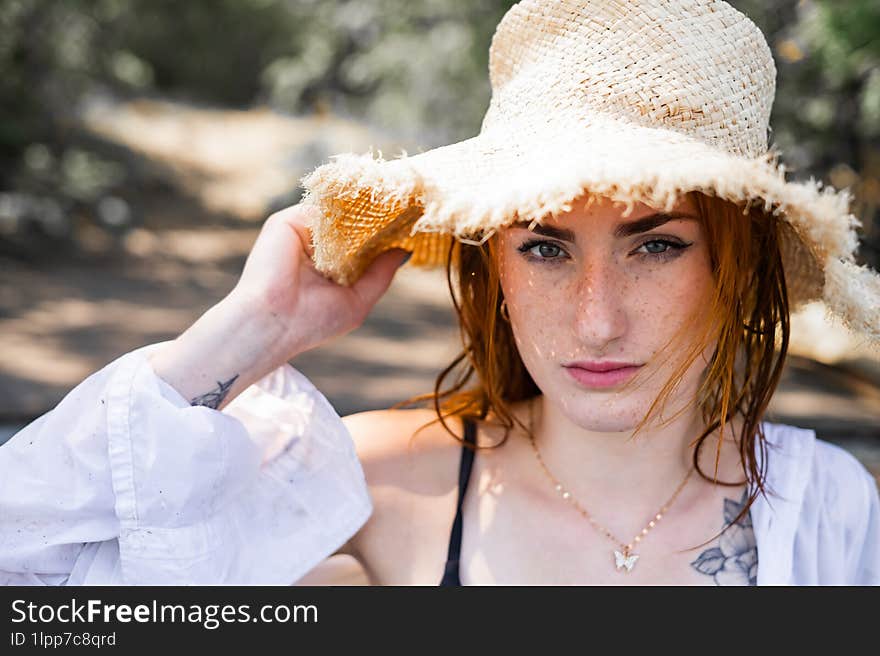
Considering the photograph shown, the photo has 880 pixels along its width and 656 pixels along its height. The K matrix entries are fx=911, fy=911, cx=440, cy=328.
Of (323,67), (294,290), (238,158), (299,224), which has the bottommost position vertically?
(294,290)

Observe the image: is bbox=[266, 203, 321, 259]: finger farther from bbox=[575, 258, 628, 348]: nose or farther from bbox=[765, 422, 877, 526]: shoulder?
bbox=[765, 422, 877, 526]: shoulder

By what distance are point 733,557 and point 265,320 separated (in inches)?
35.3

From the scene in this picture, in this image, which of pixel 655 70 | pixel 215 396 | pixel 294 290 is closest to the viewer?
pixel 655 70

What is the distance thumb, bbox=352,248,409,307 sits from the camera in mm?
1652

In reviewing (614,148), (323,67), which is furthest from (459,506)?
(323,67)

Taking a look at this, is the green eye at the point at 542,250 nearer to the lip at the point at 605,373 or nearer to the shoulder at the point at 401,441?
the lip at the point at 605,373

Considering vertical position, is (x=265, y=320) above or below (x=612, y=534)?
above

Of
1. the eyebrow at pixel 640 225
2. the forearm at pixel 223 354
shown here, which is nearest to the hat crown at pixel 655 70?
the eyebrow at pixel 640 225

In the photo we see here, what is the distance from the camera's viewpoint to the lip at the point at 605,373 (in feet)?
4.42

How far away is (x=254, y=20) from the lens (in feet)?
53.7

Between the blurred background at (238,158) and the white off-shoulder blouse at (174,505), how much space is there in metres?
0.15

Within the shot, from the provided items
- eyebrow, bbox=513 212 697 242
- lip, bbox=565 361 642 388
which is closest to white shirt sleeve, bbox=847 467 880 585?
lip, bbox=565 361 642 388

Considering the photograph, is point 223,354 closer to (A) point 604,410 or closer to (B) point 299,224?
(B) point 299,224

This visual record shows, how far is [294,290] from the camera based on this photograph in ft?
5.04
